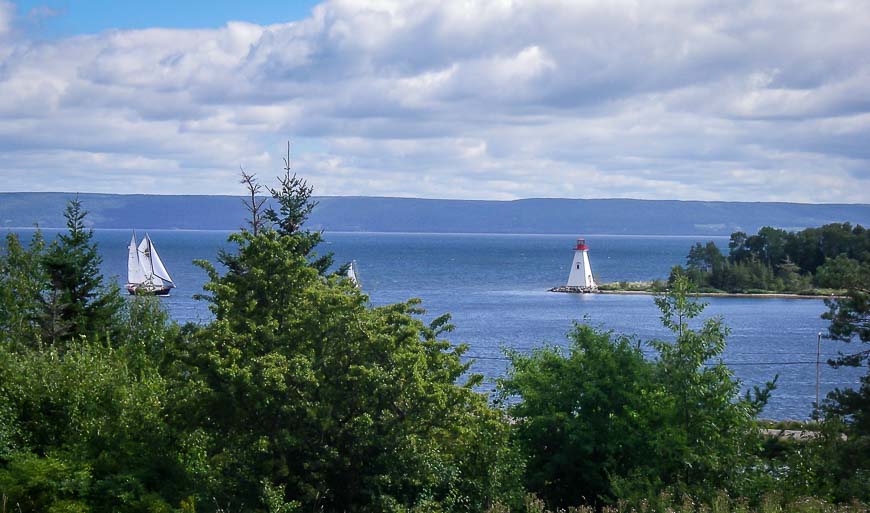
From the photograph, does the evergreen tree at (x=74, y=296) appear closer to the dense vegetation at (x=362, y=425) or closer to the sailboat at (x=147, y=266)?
the dense vegetation at (x=362, y=425)

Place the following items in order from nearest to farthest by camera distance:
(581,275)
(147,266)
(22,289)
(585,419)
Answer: (585,419) < (22,289) < (147,266) < (581,275)

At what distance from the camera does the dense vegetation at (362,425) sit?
50.8 feet

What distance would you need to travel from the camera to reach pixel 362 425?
15.3 meters

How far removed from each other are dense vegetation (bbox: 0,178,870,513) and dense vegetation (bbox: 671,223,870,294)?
Result: 104 meters

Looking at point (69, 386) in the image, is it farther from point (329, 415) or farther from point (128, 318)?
point (128, 318)

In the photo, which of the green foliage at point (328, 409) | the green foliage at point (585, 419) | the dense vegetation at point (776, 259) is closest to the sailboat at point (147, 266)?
the dense vegetation at point (776, 259)

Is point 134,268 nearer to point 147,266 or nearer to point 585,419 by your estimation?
point 147,266

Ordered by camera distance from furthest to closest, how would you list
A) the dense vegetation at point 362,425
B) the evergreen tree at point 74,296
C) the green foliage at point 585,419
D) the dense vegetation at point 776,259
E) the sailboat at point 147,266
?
the dense vegetation at point 776,259 → the sailboat at point 147,266 → the evergreen tree at point 74,296 → the green foliage at point 585,419 → the dense vegetation at point 362,425

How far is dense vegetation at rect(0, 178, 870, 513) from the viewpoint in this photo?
1547cm

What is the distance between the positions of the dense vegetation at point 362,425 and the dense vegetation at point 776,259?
342ft

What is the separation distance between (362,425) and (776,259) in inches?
5058

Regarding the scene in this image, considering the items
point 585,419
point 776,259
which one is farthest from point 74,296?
point 776,259

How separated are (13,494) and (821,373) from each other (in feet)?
169

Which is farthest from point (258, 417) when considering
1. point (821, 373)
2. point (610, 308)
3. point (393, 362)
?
point (610, 308)
